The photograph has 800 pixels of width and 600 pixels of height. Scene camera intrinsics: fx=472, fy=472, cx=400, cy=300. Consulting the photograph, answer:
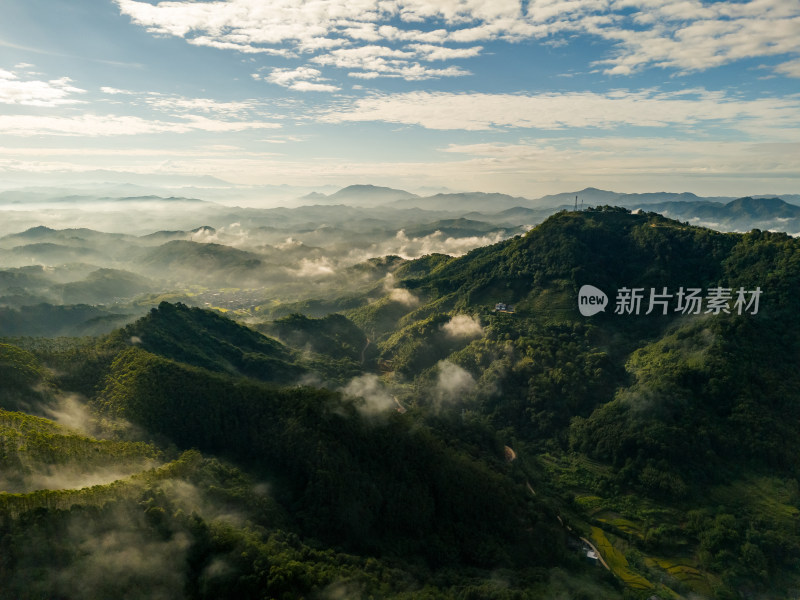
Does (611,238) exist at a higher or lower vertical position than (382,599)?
higher

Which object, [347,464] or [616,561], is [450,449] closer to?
[347,464]

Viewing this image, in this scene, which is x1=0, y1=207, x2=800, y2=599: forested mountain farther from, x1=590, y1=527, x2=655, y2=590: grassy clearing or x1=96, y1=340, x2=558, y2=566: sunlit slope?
x1=590, y1=527, x2=655, y2=590: grassy clearing

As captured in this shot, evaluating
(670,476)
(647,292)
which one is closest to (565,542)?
(670,476)

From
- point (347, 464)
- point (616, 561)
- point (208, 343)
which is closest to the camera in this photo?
point (347, 464)

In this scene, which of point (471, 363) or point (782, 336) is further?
point (471, 363)

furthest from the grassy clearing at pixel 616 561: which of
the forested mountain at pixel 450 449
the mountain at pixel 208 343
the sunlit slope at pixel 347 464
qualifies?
the mountain at pixel 208 343

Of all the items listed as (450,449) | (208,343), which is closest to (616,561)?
(450,449)

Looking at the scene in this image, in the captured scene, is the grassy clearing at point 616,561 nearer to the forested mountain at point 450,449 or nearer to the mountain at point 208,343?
the forested mountain at point 450,449

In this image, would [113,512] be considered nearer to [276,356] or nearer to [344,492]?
[344,492]

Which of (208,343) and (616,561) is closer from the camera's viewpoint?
(616,561)
